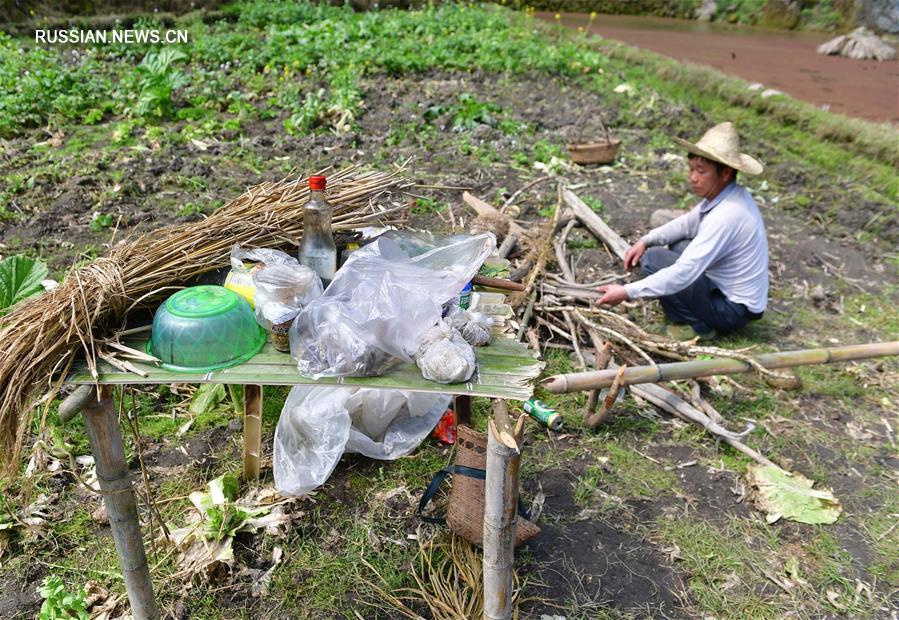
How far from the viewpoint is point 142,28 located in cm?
1080

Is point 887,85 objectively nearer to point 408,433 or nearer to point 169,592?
point 408,433

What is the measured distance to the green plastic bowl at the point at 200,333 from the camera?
6.07 ft

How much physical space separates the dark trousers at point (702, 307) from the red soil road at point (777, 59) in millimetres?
7567

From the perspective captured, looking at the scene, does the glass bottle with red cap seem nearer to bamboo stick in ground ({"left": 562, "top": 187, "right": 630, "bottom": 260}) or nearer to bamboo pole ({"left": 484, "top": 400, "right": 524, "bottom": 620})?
bamboo pole ({"left": 484, "top": 400, "right": 524, "bottom": 620})

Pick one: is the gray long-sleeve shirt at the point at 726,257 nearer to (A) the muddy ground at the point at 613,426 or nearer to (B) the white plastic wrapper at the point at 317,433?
(A) the muddy ground at the point at 613,426

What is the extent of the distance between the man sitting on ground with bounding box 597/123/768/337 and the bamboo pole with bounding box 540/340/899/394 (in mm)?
670

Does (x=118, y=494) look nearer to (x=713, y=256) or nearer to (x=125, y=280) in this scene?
(x=125, y=280)

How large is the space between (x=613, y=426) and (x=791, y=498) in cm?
97

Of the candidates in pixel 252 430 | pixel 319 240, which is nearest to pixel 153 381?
pixel 319 240

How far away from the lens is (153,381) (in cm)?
176

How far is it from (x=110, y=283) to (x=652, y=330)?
3627mm

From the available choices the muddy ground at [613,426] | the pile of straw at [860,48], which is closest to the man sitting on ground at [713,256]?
the muddy ground at [613,426]

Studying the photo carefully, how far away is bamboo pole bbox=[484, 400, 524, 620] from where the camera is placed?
2.01m

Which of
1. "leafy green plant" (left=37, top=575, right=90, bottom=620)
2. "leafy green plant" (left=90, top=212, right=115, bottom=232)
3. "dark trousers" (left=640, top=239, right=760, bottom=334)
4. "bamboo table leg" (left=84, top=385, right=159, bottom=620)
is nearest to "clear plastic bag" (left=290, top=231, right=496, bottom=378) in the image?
"bamboo table leg" (left=84, top=385, right=159, bottom=620)
